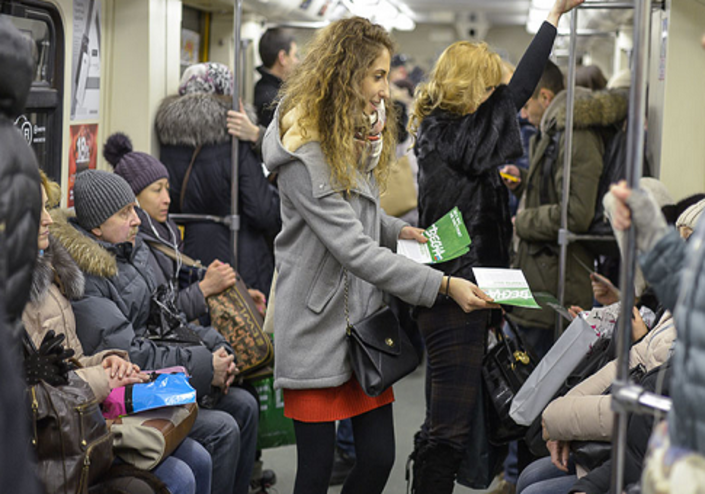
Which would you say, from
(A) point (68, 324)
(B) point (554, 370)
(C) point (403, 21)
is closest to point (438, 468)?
(B) point (554, 370)

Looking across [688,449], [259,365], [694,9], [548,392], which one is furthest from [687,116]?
[688,449]

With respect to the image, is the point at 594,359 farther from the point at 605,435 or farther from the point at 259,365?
the point at 259,365

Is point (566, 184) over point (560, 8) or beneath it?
beneath

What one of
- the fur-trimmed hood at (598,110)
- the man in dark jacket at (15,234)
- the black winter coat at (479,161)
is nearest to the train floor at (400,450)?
the black winter coat at (479,161)

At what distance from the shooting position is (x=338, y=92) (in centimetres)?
278

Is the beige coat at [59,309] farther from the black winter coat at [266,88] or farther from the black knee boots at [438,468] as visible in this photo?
the black winter coat at [266,88]

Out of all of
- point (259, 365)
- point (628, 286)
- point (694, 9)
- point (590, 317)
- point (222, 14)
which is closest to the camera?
point (628, 286)

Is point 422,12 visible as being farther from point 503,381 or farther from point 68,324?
point 68,324

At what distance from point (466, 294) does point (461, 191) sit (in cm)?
55

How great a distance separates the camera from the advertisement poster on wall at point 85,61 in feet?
13.4

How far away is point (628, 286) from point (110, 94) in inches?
135

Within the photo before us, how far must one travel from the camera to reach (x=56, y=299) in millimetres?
2980

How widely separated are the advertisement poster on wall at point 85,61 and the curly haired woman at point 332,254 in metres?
1.59

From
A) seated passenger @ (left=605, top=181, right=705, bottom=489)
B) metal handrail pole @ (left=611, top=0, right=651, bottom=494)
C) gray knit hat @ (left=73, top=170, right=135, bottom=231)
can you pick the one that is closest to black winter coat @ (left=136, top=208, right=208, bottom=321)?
gray knit hat @ (left=73, top=170, right=135, bottom=231)
